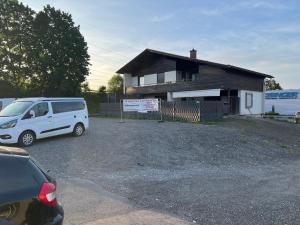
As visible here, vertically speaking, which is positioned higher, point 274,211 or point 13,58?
point 13,58

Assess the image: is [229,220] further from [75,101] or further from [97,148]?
[75,101]

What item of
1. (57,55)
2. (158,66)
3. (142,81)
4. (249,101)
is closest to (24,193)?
(249,101)

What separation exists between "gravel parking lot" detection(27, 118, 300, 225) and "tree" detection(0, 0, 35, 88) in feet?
111

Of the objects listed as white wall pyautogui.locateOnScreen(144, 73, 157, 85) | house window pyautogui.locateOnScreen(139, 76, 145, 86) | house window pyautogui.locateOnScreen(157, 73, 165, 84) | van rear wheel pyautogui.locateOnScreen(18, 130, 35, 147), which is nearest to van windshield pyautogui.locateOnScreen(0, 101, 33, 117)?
van rear wheel pyautogui.locateOnScreen(18, 130, 35, 147)

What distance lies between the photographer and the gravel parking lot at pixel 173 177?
6090 mm

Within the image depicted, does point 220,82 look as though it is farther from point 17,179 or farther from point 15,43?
point 17,179

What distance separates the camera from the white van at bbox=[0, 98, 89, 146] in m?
13.1

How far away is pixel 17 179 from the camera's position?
347 centimetres

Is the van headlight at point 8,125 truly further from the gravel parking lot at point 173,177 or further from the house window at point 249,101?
the house window at point 249,101

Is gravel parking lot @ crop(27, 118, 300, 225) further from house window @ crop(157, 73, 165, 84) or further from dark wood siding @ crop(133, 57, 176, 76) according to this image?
house window @ crop(157, 73, 165, 84)

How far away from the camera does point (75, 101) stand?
53.7 feet

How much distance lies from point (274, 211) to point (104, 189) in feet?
12.2

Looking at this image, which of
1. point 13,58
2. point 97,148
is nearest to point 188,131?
point 97,148

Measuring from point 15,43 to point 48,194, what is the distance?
155 feet
